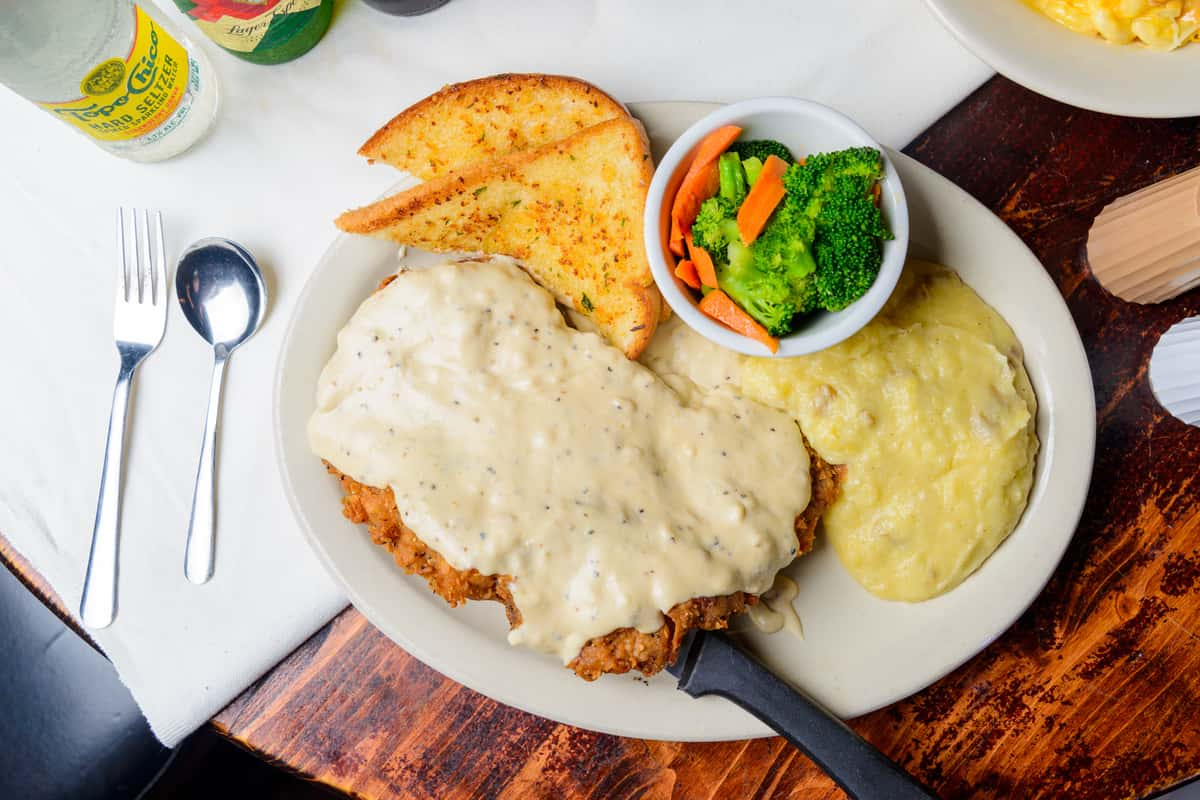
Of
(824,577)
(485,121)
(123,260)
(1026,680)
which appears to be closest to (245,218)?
(123,260)

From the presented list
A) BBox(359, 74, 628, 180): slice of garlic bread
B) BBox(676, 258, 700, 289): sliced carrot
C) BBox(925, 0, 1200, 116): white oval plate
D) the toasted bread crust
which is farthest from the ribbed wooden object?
BBox(359, 74, 628, 180): slice of garlic bread

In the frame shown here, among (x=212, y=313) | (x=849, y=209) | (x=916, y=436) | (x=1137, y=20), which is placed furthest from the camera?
(x=212, y=313)

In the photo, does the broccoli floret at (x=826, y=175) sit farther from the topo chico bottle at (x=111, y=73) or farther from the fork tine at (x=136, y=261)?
the fork tine at (x=136, y=261)

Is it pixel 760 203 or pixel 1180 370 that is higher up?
pixel 760 203

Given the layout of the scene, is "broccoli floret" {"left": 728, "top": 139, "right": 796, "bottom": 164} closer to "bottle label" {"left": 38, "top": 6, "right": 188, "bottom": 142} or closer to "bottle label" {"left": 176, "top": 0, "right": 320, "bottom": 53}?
"bottle label" {"left": 176, "top": 0, "right": 320, "bottom": 53}

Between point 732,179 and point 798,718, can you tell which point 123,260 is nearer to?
point 732,179

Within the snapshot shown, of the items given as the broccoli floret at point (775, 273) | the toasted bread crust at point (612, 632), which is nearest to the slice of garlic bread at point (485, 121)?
the broccoli floret at point (775, 273)
